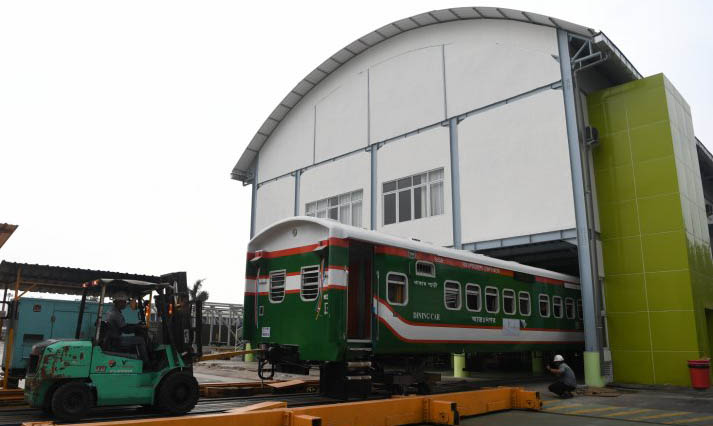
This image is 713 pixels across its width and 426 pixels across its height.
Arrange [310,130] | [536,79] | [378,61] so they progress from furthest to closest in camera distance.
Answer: [310,130] < [378,61] < [536,79]

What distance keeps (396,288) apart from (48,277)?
7942mm

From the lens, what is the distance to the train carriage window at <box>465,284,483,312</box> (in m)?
13.6

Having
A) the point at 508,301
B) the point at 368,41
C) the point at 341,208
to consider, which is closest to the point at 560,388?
the point at 508,301

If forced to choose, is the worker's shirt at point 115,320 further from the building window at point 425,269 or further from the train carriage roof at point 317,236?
the building window at point 425,269

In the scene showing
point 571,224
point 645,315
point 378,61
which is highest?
point 378,61

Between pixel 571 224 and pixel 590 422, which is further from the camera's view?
pixel 571 224

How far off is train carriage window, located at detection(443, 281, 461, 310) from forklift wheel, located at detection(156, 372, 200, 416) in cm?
600

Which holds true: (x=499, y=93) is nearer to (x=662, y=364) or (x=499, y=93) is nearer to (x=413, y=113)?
(x=413, y=113)

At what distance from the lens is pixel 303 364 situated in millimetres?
11367

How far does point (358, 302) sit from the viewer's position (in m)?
11.2

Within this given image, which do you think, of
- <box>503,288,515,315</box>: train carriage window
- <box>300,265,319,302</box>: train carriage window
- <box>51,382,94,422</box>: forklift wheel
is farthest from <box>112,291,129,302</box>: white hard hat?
<box>503,288,515,315</box>: train carriage window

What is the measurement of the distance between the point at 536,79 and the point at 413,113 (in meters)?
5.48

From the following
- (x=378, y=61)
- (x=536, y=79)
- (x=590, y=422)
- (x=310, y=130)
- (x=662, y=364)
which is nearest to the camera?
(x=590, y=422)

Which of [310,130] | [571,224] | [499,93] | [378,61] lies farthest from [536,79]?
[310,130]
